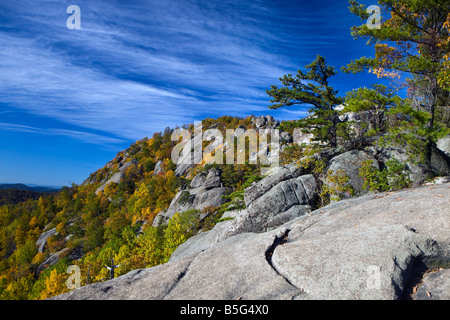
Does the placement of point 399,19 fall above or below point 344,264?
above

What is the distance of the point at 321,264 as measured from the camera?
512 centimetres

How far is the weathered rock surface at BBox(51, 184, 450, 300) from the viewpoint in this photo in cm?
454

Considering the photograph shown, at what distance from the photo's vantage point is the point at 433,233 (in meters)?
5.56

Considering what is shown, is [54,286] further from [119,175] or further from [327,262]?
[119,175]

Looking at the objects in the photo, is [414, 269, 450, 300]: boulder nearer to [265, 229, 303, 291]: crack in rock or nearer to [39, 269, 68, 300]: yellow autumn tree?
[265, 229, 303, 291]: crack in rock

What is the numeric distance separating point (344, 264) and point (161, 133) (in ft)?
444

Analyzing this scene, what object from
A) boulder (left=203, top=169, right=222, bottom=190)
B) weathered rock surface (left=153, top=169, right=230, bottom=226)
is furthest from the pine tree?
boulder (left=203, top=169, right=222, bottom=190)

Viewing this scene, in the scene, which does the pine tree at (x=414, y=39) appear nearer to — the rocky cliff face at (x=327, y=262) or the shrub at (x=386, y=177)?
the shrub at (x=386, y=177)

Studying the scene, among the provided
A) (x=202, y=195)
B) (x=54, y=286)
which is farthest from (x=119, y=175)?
(x=202, y=195)

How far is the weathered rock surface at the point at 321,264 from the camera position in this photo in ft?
14.9

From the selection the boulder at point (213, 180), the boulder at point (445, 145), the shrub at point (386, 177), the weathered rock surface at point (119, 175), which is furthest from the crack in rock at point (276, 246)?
the weathered rock surface at point (119, 175)
